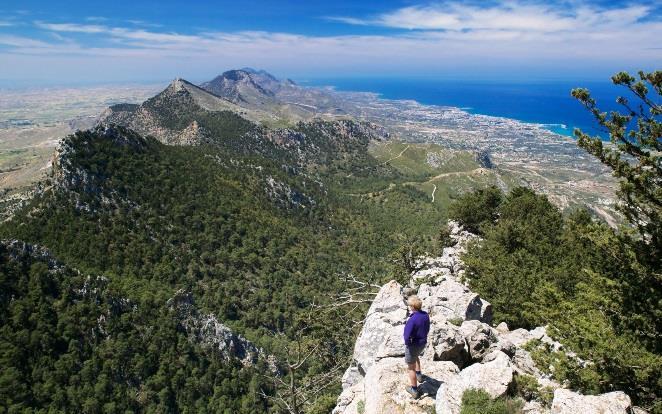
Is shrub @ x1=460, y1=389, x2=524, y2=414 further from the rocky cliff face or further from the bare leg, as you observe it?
the bare leg

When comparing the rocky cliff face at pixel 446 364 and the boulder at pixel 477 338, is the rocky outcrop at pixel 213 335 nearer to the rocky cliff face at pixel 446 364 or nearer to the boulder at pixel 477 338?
the rocky cliff face at pixel 446 364

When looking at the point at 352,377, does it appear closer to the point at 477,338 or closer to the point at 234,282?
the point at 477,338

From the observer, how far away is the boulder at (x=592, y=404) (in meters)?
12.4

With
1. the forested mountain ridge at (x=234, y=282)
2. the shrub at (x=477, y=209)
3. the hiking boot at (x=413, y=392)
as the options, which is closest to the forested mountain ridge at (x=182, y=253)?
the forested mountain ridge at (x=234, y=282)

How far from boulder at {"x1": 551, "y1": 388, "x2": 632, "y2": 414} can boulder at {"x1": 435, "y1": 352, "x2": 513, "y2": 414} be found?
2065 millimetres

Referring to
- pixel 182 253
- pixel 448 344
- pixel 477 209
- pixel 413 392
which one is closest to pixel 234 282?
pixel 182 253

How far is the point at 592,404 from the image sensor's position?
41.1 ft

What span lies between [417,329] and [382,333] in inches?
321

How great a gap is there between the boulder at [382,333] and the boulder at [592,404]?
7339 millimetres

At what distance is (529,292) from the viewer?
106ft

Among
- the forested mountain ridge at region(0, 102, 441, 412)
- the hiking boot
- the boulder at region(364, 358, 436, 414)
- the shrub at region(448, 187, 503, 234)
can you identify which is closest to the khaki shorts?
the hiking boot

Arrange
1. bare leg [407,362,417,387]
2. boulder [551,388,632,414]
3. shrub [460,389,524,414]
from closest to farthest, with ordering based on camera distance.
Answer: boulder [551,388,632,414]
shrub [460,389,524,414]
bare leg [407,362,417,387]

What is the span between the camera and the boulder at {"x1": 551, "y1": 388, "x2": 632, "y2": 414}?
12.4 m

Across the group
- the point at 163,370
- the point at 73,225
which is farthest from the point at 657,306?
the point at 73,225
